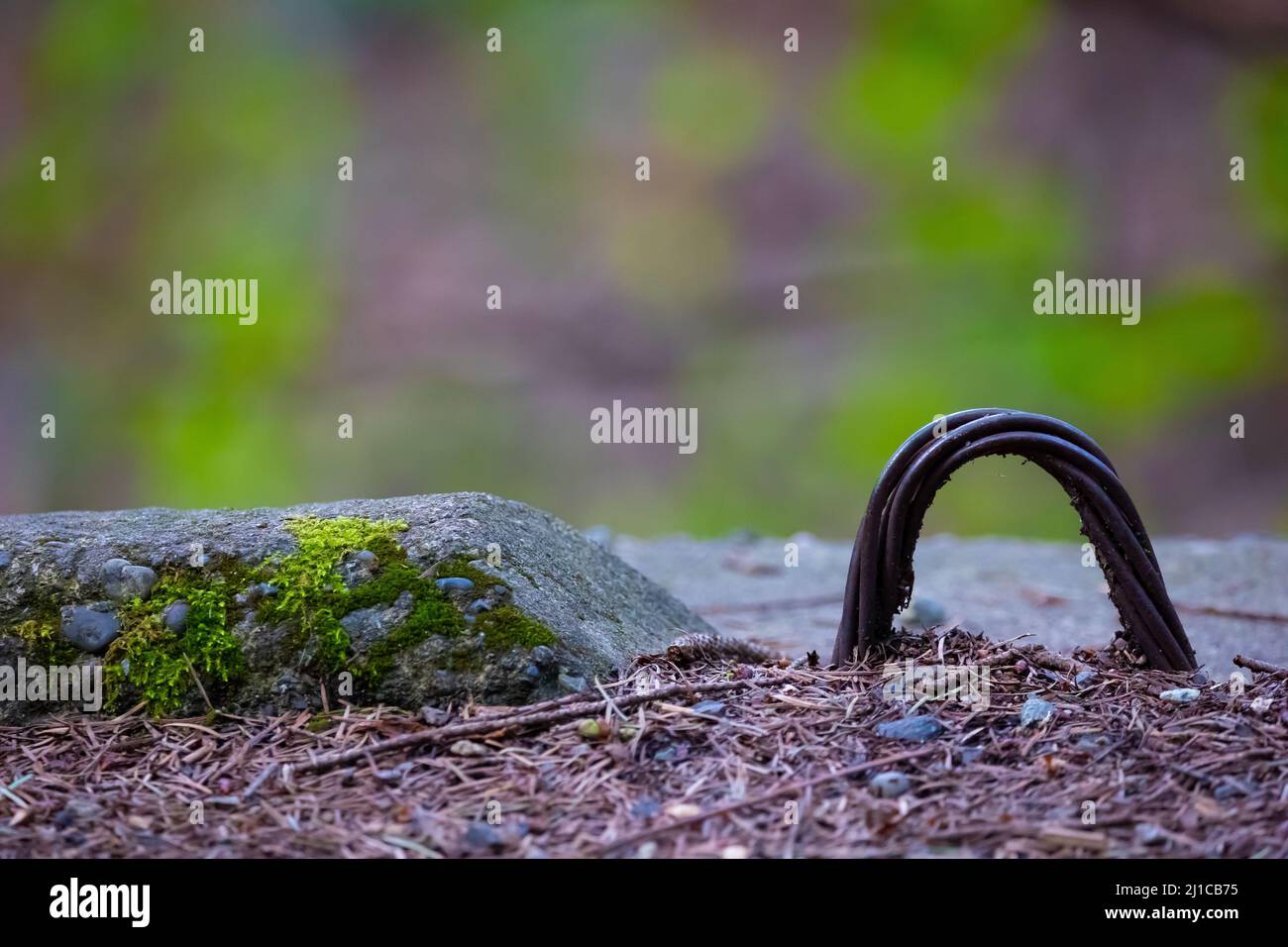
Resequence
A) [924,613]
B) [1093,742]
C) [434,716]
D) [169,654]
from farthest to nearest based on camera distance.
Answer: [924,613] < [169,654] < [434,716] < [1093,742]

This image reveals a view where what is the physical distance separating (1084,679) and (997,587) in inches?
96.6

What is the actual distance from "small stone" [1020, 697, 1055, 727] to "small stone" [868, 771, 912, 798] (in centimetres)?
26

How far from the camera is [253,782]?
5.18 feet

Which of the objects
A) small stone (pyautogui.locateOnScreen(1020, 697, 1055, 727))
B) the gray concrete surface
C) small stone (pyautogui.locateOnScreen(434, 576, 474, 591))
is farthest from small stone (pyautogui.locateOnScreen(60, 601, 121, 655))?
the gray concrete surface

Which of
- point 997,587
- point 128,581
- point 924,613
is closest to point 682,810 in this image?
point 128,581

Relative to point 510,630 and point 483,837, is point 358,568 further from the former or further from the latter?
point 483,837

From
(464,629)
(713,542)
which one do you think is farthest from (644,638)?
(713,542)

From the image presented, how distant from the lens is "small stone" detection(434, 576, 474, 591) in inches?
72.7

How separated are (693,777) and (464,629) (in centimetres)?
47

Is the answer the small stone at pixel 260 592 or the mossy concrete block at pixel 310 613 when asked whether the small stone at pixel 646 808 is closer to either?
the mossy concrete block at pixel 310 613

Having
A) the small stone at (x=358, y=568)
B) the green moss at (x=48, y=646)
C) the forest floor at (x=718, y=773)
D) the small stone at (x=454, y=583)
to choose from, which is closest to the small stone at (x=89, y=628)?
the green moss at (x=48, y=646)

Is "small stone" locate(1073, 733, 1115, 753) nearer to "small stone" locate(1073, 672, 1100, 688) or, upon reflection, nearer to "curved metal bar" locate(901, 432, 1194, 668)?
"small stone" locate(1073, 672, 1100, 688)

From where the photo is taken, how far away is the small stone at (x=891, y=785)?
1.46 meters

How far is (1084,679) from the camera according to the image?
1785mm
